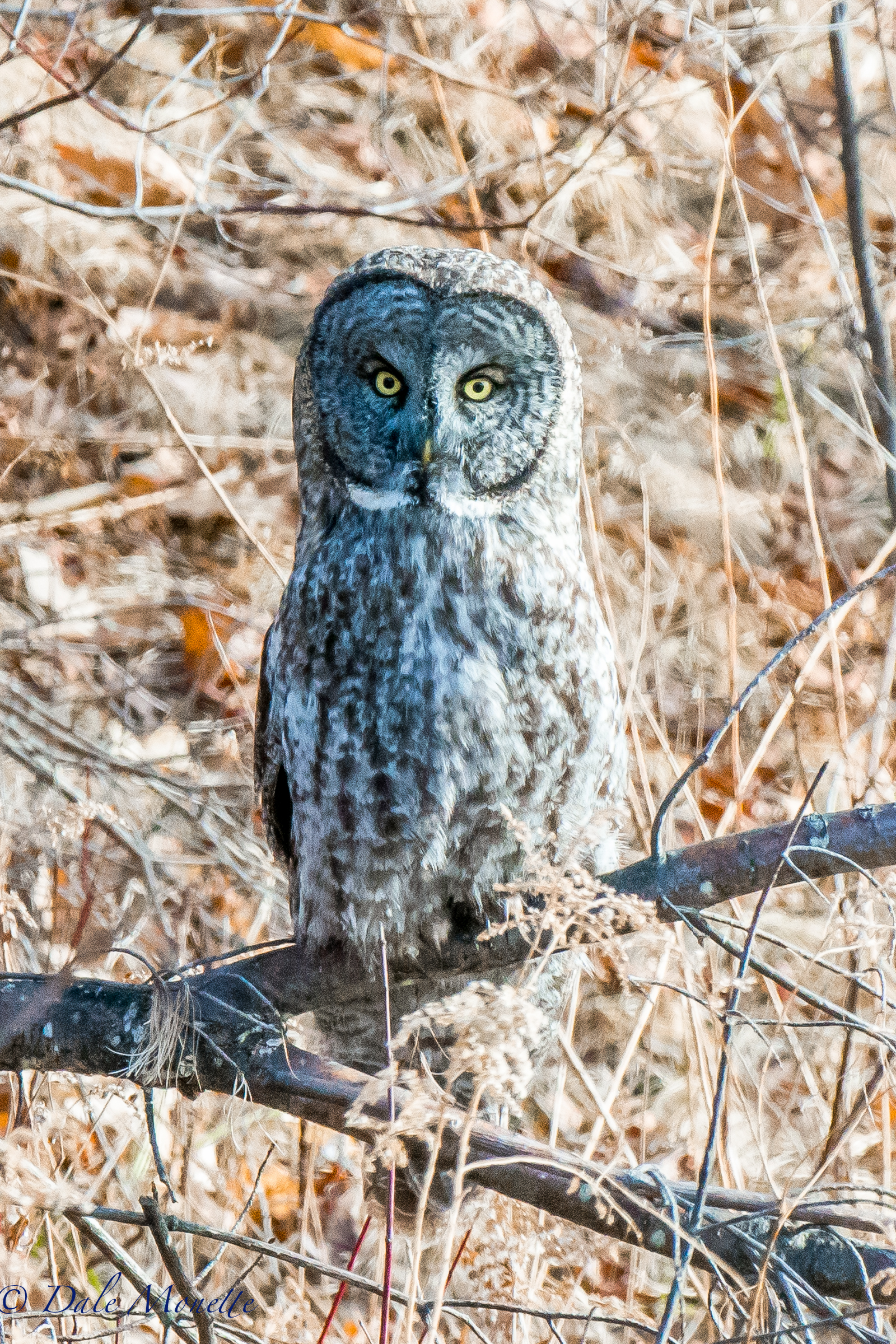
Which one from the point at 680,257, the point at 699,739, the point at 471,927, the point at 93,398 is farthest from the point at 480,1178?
the point at 680,257

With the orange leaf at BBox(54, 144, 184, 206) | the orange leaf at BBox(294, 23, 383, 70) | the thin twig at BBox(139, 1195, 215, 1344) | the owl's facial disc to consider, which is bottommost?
the thin twig at BBox(139, 1195, 215, 1344)

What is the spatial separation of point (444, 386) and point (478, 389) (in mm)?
105

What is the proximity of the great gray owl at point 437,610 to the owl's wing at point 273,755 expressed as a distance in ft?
0.12

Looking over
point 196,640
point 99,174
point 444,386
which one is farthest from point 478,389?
point 99,174

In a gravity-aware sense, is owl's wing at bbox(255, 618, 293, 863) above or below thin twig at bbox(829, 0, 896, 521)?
below

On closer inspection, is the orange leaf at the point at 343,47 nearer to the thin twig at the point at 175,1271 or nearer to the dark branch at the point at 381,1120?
the dark branch at the point at 381,1120

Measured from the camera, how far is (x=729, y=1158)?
9.39 ft

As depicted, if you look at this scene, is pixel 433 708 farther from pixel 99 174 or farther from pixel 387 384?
pixel 99 174

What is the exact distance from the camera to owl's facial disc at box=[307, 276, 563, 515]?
241 centimetres

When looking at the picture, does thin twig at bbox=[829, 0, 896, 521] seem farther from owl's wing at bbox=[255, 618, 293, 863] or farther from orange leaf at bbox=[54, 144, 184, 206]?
orange leaf at bbox=[54, 144, 184, 206]
